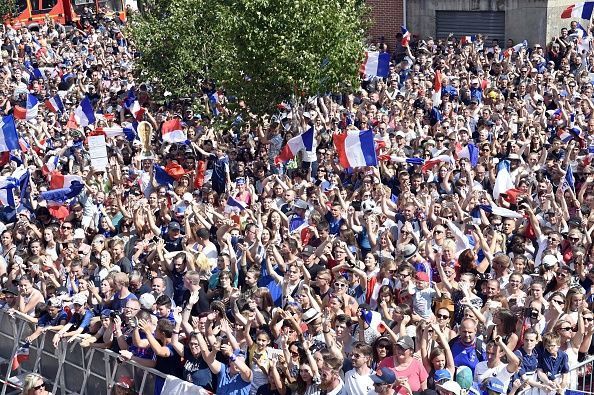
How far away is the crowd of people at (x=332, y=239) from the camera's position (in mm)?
9523

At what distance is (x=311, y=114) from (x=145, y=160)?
318 cm

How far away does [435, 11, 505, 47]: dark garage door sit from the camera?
28672 mm

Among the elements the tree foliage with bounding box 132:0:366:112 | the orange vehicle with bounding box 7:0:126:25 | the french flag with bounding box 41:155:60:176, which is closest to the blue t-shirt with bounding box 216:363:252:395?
the french flag with bounding box 41:155:60:176

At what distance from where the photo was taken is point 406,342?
362 inches

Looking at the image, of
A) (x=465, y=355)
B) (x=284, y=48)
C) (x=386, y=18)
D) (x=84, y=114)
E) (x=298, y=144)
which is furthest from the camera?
(x=386, y=18)

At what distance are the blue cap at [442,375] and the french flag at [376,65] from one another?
42.4 ft

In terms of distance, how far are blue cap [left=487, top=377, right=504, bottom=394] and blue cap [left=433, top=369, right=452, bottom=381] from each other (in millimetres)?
323

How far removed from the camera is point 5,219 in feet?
53.2

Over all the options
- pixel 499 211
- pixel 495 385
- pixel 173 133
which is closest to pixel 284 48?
pixel 173 133

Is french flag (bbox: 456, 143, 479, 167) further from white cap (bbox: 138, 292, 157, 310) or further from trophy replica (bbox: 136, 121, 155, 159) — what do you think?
white cap (bbox: 138, 292, 157, 310)

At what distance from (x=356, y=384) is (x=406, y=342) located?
0.55 m

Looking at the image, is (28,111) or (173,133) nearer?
(173,133)

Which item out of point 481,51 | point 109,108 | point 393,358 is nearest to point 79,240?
point 393,358

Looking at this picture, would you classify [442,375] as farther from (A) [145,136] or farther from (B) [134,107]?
(B) [134,107]
